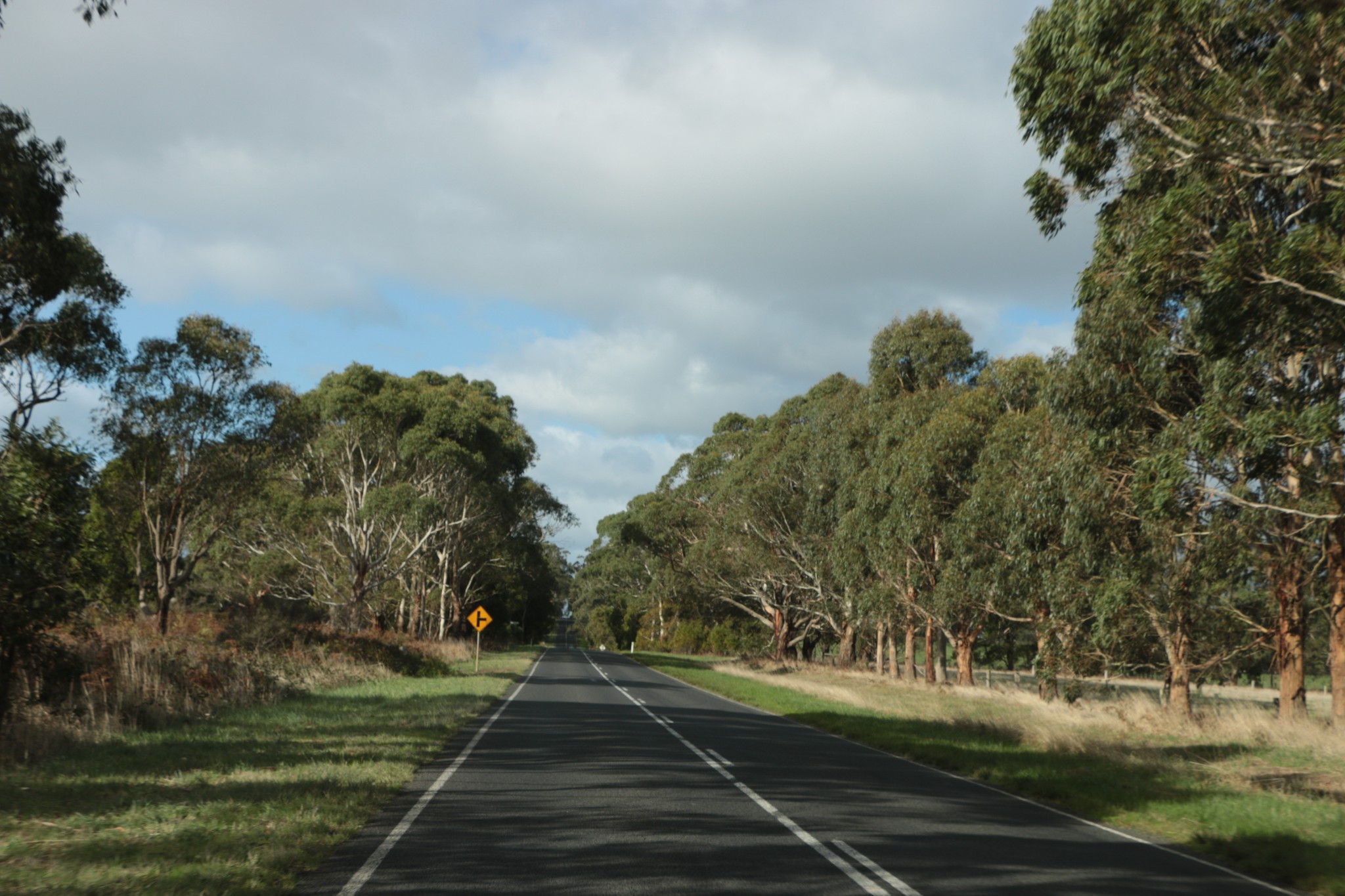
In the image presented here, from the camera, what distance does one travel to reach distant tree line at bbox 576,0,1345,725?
12.9 m

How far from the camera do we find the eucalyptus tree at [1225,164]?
1230 centimetres

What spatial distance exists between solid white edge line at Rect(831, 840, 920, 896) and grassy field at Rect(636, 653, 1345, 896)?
328 centimetres

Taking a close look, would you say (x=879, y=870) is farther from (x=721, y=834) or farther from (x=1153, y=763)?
(x=1153, y=763)

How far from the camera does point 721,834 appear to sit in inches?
344

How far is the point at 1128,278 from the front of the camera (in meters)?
14.9

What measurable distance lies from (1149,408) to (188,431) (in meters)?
27.2

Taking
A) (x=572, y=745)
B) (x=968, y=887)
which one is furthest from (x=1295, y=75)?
(x=572, y=745)

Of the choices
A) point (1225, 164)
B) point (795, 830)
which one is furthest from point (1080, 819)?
point (1225, 164)

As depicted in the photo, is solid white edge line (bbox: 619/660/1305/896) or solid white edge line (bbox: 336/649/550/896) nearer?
solid white edge line (bbox: 336/649/550/896)

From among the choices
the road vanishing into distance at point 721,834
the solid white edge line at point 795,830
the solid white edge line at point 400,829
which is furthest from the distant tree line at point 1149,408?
the solid white edge line at point 400,829

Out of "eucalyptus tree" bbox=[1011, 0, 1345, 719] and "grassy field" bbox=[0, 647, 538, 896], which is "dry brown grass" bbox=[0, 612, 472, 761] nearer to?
"grassy field" bbox=[0, 647, 538, 896]

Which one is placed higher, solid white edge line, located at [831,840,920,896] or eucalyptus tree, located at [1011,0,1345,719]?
eucalyptus tree, located at [1011,0,1345,719]

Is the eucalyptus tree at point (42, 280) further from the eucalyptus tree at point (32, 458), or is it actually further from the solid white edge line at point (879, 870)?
the solid white edge line at point (879, 870)

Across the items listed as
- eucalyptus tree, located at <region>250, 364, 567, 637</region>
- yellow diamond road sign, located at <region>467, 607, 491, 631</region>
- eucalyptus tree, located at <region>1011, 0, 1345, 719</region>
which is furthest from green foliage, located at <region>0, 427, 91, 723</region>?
yellow diamond road sign, located at <region>467, 607, 491, 631</region>
